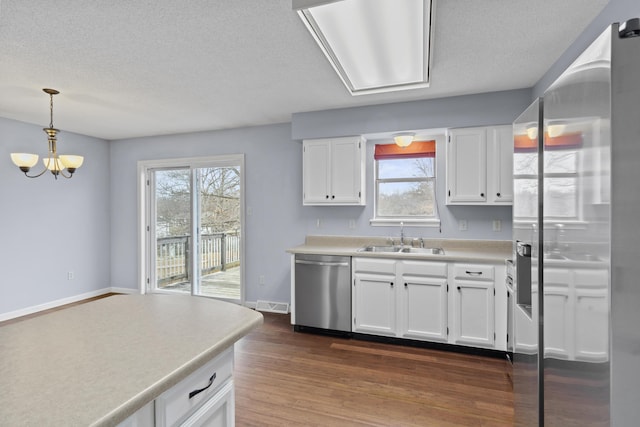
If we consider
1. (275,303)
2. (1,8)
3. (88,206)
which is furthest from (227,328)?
(88,206)

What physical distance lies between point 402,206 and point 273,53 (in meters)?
2.28

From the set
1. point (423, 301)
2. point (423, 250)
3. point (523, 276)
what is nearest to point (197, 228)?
point (423, 250)

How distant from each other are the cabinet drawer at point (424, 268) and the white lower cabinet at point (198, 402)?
7.53 ft

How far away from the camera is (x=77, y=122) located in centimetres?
420

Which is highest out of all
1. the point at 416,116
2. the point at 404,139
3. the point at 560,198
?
the point at 416,116

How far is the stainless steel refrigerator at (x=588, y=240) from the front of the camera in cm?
79

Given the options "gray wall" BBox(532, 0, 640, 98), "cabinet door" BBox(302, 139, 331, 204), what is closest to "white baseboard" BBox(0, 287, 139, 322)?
"cabinet door" BBox(302, 139, 331, 204)

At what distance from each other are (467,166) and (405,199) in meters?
0.81

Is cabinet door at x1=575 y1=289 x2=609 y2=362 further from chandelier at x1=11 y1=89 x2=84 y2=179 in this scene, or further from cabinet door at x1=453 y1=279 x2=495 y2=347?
chandelier at x1=11 y1=89 x2=84 y2=179

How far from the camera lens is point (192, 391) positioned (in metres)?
1.01

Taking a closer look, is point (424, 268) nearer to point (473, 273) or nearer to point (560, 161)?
point (473, 273)

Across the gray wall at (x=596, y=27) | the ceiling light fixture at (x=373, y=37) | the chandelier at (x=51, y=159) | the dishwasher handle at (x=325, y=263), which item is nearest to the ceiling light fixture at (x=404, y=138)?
the ceiling light fixture at (x=373, y=37)

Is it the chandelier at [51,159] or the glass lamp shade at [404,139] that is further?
the glass lamp shade at [404,139]

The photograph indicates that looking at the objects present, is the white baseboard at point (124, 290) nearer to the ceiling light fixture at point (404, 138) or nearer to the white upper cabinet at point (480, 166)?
the ceiling light fixture at point (404, 138)
